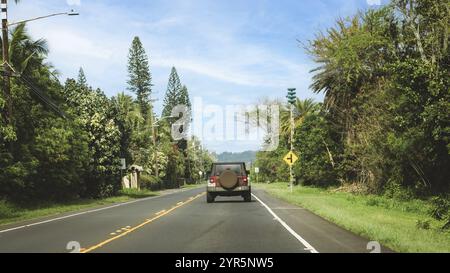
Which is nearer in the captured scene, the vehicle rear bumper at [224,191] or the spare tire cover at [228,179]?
the spare tire cover at [228,179]

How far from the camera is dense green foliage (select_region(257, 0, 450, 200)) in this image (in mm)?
26719

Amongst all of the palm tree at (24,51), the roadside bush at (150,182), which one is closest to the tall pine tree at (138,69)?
the roadside bush at (150,182)

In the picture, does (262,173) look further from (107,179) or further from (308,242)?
(308,242)

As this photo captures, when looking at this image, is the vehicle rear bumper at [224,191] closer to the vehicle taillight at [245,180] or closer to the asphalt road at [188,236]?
the vehicle taillight at [245,180]

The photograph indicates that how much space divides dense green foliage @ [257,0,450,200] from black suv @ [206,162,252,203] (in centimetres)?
888

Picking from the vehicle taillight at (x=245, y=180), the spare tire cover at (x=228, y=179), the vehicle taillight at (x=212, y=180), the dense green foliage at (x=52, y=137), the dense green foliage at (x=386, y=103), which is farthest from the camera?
the vehicle taillight at (x=245, y=180)

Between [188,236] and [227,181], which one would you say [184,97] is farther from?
[188,236]

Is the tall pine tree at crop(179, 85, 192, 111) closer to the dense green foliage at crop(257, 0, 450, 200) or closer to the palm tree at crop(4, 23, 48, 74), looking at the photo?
the dense green foliage at crop(257, 0, 450, 200)

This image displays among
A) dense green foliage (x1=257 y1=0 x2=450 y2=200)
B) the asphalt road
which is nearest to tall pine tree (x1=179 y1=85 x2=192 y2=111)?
dense green foliage (x1=257 y1=0 x2=450 y2=200)

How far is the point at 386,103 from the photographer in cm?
3553

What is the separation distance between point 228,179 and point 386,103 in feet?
37.8

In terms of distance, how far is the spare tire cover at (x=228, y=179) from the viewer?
3153cm

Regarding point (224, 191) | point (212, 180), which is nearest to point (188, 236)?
point (224, 191)
